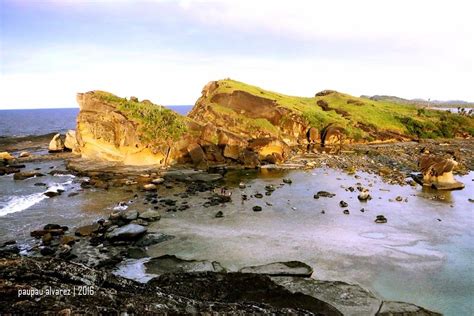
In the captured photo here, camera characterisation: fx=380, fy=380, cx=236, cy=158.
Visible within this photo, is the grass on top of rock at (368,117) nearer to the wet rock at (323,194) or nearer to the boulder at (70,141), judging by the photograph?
the boulder at (70,141)

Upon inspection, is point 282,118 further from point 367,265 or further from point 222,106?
point 367,265

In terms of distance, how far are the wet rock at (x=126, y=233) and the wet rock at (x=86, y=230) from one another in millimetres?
1898

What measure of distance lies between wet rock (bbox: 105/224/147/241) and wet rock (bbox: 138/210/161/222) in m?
3.85

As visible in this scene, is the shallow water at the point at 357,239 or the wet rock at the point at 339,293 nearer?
the wet rock at the point at 339,293

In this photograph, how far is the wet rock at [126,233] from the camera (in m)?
28.3

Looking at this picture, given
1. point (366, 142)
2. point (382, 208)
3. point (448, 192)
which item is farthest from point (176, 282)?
point (366, 142)

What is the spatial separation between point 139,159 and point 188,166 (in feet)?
24.5

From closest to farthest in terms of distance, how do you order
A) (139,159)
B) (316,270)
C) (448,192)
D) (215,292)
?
(215,292)
(316,270)
(448,192)
(139,159)

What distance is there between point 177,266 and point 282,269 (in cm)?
637

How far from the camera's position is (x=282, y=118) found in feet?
300

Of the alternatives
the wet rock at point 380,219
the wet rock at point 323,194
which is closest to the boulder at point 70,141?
the wet rock at point 323,194

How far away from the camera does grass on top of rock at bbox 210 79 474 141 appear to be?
9600 centimetres

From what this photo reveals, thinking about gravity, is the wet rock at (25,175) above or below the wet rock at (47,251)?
→ above

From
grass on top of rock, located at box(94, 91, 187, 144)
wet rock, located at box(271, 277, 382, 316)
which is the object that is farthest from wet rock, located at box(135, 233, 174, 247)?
grass on top of rock, located at box(94, 91, 187, 144)
